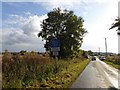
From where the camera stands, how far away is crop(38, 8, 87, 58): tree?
54.1 meters

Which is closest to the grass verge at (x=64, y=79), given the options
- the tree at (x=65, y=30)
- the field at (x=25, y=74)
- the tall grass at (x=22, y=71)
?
the field at (x=25, y=74)

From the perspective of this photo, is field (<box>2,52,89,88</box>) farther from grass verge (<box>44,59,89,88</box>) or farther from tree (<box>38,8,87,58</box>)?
tree (<box>38,8,87,58</box>)

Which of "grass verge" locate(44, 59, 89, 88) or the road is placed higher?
"grass verge" locate(44, 59, 89, 88)

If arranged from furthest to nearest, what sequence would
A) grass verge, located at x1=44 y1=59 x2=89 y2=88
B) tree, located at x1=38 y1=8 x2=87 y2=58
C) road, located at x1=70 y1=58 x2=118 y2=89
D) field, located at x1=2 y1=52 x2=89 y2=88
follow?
1. tree, located at x1=38 y1=8 x2=87 y2=58
2. road, located at x1=70 y1=58 x2=118 y2=89
3. grass verge, located at x1=44 y1=59 x2=89 y2=88
4. field, located at x1=2 y1=52 x2=89 y2=88

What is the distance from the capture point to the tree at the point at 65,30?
2131 inches

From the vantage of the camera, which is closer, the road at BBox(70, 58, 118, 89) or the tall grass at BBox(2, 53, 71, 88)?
the tall grass at BBox(2, 53, 71, 88)

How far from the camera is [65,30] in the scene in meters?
55.5

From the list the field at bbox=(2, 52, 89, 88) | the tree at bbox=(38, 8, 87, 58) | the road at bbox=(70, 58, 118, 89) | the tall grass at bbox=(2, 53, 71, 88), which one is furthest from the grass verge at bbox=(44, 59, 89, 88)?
the tree at bbox=(38, 8, 87, 58)

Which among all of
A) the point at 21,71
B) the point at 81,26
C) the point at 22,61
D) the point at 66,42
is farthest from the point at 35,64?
the point at 81,26

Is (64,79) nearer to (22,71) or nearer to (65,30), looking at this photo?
(22,71)

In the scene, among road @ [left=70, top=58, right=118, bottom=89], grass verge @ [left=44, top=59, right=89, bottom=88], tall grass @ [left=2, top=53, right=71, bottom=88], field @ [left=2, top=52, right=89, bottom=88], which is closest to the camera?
tall grass @ [left=2, top=53, right=71, bottom=88]

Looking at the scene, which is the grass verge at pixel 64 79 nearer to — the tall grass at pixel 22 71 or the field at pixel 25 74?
the field at pixel 25 74

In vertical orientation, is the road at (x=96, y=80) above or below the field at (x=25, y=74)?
below

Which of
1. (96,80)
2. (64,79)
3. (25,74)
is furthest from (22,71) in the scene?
(96,80)
